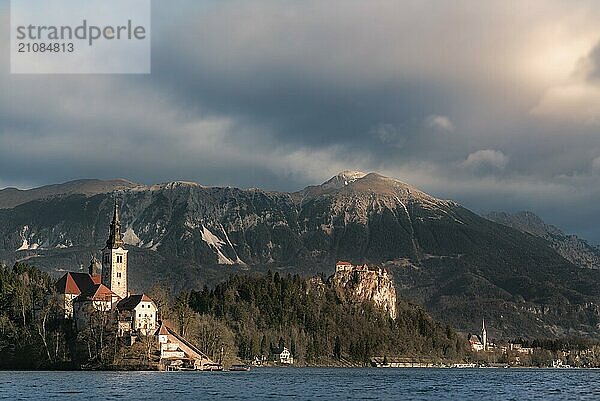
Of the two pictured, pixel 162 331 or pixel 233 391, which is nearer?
pixel 233 391

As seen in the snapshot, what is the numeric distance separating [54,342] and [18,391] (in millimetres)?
77420

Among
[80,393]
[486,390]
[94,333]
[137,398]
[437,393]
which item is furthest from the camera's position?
[94,333]

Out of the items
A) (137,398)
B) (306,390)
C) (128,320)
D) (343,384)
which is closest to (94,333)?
(128,320)

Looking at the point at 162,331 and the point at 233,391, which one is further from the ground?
the point at 162,331

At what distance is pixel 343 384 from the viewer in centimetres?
14775

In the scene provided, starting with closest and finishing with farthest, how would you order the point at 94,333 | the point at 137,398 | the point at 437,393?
1. the point at 137,398
2. the point at 437,393
3. the point at 94,333

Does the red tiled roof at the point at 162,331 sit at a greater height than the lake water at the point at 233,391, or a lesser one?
greater

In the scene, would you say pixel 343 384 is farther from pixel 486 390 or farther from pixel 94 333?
pixel 94 333

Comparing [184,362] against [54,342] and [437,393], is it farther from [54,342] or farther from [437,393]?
[437,393]

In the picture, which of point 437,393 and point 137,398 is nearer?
point 137,398

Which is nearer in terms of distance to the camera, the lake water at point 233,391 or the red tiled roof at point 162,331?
the lake water at point 233,391

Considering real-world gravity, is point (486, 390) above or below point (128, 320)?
below

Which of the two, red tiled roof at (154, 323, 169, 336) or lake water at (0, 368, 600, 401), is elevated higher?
red tiled roof at (154, 323, 169, 336)

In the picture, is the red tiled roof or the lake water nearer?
the lake water
